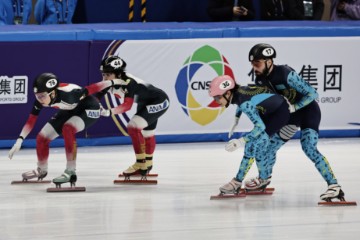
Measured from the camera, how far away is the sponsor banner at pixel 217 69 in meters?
14.9

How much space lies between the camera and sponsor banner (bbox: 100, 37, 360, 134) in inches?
586

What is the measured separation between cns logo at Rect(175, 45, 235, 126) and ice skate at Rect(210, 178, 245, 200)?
13.8 ft

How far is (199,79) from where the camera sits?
15.1 metres

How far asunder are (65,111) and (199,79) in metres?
3.66

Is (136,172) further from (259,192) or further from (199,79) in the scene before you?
(199,79)

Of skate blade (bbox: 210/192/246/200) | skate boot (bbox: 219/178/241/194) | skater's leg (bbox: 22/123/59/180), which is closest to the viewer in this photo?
skate boot (bbox: 219/178/241/194)

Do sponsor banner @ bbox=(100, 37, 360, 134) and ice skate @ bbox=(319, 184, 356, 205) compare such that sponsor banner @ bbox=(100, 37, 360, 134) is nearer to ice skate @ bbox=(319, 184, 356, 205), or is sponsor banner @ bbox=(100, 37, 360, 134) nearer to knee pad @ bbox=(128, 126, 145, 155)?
knee pad @ bbox=(128, 126, 145, 155)

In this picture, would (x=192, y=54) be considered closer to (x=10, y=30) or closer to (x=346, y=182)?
(x=10, y=30)

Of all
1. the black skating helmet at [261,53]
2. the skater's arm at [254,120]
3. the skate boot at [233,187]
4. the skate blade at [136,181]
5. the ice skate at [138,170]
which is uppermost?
the black skating helmet at [261,53]

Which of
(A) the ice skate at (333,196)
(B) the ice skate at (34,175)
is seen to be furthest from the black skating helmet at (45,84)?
(A) the ice skate at (333,196)

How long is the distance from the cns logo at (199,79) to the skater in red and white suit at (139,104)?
274 cm

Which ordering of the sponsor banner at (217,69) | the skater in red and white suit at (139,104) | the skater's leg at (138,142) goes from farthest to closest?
the sponsor banner at (217,69), the skater's leg at (138,142), the skater in red and white suit at (139,104)

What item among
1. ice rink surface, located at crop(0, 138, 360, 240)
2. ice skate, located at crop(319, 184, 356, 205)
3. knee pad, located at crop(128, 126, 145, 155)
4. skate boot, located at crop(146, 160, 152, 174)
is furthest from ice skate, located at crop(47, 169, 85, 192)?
ice skate, located at crop(319, 184, 356, 205)

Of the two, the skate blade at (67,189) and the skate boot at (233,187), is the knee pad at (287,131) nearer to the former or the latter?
the skate boot at (233,187)
